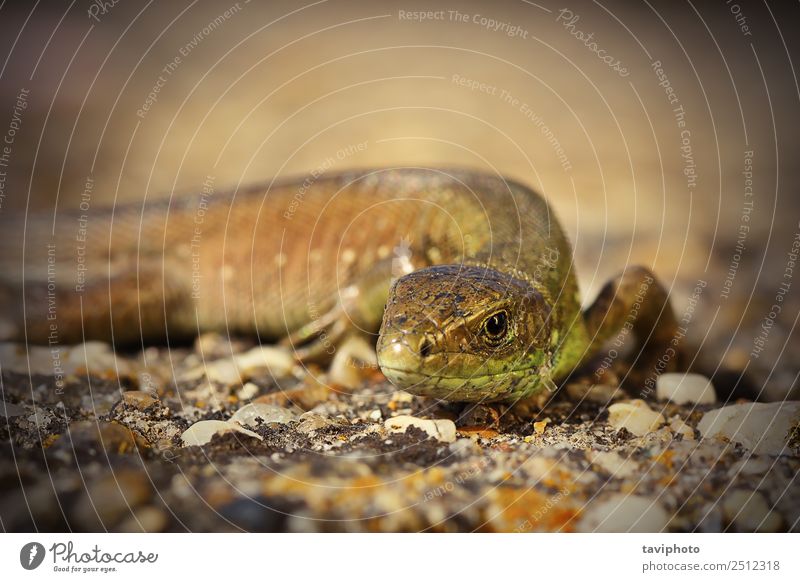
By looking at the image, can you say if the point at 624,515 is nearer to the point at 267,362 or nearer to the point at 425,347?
the point at 425,347

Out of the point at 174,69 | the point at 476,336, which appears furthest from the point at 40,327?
the point at 476,336

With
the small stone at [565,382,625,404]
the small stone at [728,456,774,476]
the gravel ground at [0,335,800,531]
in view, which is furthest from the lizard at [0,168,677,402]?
the small stone at [728,456,774,476]

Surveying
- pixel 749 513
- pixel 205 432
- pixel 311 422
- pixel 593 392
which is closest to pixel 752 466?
pixel 749 513

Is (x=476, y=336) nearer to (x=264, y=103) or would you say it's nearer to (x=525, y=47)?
(x=525, y=47)

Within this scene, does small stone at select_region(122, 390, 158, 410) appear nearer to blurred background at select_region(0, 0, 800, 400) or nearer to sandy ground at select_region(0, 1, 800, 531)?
sandy ground at select_region(0, 1, 800, 531)

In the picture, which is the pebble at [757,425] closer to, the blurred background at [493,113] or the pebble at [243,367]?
the blurred background at [493,113]
